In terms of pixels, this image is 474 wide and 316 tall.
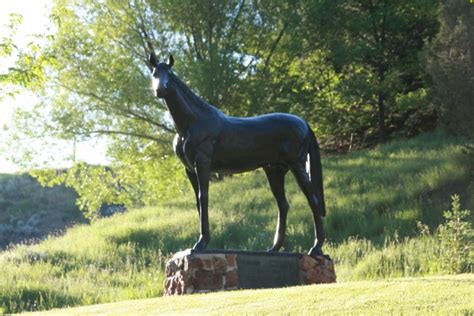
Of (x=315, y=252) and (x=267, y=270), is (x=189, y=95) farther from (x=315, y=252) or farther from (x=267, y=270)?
(x=315, y=252)

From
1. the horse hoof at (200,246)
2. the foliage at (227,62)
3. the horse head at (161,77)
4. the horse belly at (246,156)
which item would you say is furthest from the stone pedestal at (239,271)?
the foliage at (227,62)

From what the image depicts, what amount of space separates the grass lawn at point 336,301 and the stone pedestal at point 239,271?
29.0 inches

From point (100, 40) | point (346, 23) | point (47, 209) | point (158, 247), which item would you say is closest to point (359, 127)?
point (346, 23)

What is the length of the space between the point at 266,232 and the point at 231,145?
6414mm

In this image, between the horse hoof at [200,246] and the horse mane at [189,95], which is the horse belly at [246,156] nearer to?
the horse mane at [189,95]

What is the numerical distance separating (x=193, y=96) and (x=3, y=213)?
34.1 metres

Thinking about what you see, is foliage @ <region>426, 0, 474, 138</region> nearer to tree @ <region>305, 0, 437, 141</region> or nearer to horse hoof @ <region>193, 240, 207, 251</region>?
tree @ <region>305, 0, 437, 141</region>

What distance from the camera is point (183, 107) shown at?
9.45 metres

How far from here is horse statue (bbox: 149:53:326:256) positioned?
941 centimetres

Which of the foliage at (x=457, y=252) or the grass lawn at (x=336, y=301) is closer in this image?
the grass lawn at (x=336, y=301)

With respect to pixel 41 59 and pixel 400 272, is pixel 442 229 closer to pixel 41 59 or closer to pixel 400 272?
pixel 400 272

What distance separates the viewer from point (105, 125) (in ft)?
80.6

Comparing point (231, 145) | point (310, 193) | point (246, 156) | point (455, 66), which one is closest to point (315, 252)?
point (310, 193)

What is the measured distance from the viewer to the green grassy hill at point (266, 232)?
499 inches
